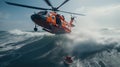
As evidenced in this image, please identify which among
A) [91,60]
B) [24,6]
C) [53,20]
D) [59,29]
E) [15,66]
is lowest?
[15,66]

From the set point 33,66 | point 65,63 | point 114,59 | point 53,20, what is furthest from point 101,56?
point 53,20

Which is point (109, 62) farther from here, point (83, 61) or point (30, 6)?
point (30, 6)

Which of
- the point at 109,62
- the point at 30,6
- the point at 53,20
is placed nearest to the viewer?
the point at 109,62

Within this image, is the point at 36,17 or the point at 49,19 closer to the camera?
the point at 36,17

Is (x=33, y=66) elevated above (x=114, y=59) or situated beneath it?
situated beneath

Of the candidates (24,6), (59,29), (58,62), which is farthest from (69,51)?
(24,6)

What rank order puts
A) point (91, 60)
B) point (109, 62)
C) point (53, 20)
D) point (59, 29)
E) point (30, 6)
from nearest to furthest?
point (109, 62) < point (91, 60) < point (30, 6) < point (53, 20) < point (59, 29)

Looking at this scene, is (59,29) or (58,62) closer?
(58,62)

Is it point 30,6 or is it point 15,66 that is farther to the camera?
point 30,6

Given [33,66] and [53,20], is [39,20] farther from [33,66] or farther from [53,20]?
[33,66]
